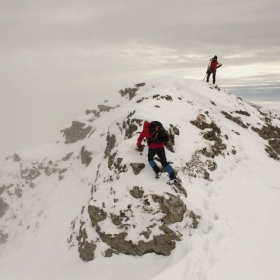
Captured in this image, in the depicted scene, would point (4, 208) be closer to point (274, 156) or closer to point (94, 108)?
point (94, 108)

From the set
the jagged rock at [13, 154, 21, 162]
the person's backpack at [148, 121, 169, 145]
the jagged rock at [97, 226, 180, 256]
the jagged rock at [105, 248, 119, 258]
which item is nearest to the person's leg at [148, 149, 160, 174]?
the person's backpack at [148, 121, 169, 145]

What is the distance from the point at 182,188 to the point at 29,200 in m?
33.6

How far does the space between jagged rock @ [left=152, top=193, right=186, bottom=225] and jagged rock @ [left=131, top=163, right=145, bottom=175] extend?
158cm

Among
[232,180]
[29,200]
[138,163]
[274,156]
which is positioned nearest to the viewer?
[138,163]

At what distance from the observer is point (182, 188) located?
1073 centimetres

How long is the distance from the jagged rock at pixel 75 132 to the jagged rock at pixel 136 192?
103 ft

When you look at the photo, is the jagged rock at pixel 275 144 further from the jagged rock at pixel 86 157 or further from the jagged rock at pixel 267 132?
the jagged rock at pixel 86 157

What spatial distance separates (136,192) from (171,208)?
1.64 meters

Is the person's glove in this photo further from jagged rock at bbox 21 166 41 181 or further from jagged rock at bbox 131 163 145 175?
jagged rock at bbox 21 166 41 181

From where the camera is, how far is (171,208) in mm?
9742

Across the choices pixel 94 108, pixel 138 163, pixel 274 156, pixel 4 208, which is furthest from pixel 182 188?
pixel 4 208

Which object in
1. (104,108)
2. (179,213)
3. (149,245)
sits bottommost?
(149,245)

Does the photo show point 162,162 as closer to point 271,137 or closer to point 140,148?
point 140,148

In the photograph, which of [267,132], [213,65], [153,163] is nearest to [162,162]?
[153,163]
